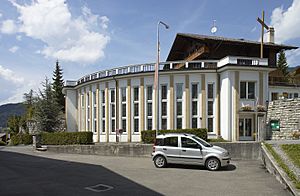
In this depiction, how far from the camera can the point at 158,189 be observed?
943cm

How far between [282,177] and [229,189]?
198 cm

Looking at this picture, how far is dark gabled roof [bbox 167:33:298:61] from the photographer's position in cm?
3206

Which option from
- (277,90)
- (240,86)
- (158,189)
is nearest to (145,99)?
(240,86)

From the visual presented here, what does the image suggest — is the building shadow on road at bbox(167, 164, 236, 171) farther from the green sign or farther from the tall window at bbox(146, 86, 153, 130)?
the tall window at bbox(146, 86, 153, 130)

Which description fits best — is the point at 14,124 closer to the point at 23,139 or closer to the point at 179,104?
the point at 23,139

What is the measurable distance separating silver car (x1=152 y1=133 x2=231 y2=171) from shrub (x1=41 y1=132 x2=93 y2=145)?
42.7 feet

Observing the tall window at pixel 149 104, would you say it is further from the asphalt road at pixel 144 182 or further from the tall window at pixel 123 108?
the asphalt road at pixel 144 182

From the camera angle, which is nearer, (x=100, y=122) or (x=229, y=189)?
(x=229, y=189)

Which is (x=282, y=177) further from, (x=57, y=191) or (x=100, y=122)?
(x=100, y=122)

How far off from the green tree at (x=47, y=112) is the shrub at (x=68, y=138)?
7612 millimetres

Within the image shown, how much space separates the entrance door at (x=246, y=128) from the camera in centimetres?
2538

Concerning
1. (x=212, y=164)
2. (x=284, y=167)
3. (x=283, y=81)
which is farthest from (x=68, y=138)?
(x=283, y=81)

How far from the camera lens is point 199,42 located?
33.3m

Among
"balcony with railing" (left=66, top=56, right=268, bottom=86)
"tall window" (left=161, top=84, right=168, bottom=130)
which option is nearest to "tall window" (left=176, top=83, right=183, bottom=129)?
"tall window" (left=161, top=84, right=168, bottom=130)
